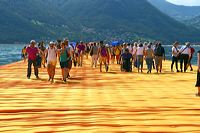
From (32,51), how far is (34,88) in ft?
13.0

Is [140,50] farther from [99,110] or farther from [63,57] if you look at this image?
[99,110]

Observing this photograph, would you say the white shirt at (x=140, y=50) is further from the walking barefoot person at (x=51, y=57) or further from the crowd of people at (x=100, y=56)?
the walking barefoot person at (x=51, y=57)

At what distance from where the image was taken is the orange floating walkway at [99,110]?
7.83 meters

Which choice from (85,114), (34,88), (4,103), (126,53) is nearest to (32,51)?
(34,88)

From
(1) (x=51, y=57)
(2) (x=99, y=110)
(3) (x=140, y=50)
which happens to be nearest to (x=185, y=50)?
(3) (x=140, y=50)

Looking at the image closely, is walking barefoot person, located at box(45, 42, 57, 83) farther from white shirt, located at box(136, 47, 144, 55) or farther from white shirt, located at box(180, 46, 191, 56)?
white shirt, located at box(180, 46, 191, 56)

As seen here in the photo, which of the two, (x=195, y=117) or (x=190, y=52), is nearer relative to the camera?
(x=195, y=117)

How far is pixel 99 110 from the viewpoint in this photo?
9789mm

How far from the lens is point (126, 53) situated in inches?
927

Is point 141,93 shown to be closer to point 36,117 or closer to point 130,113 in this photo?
point 130,113

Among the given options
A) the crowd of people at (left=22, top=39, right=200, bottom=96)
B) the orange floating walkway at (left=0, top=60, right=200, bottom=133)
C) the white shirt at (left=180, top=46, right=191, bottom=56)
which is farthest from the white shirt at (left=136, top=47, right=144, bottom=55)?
the orange floating walkway at (left=0, top=60, right=200, bottom=133)

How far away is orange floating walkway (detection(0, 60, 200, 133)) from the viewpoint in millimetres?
7828

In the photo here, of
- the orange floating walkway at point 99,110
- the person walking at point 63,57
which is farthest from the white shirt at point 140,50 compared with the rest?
the orange floating walkway at point 99,110

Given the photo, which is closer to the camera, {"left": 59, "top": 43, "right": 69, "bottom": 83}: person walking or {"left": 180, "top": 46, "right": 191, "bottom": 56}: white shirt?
{"left": 59, "top": 43, "right": 69, "bottom": 83}: person walking
